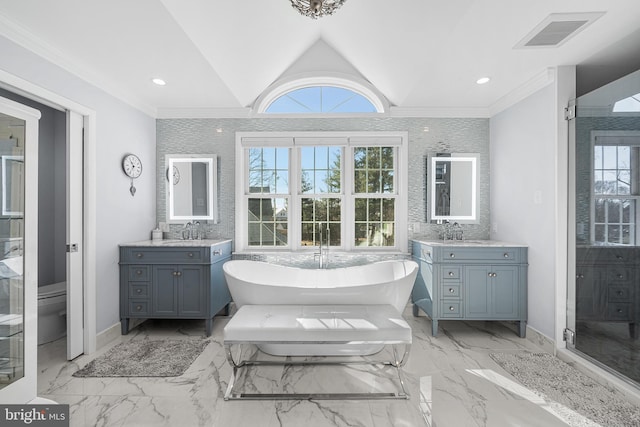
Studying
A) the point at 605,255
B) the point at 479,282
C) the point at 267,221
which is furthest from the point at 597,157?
the point at 267,221

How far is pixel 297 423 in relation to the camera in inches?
71.8

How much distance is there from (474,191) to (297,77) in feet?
8.21

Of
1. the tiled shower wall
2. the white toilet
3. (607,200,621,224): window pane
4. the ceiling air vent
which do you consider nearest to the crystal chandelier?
the ceiling air vent

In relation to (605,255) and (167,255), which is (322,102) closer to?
(167,255)

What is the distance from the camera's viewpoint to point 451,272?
3055mm

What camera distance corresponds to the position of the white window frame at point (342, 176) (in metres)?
3.73

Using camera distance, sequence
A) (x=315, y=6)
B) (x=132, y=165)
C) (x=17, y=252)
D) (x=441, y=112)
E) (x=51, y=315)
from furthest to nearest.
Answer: (x=441, y=112) → (x=132, y=165) → (x=51, y=315) → (x=315, y=6) → (x=17, y=252)

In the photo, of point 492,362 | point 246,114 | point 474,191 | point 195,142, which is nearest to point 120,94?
point 195,142

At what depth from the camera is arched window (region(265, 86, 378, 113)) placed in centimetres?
384

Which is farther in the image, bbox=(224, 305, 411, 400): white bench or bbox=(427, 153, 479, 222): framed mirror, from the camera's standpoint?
bbox=(427, 153, 479, 222): framed mirror

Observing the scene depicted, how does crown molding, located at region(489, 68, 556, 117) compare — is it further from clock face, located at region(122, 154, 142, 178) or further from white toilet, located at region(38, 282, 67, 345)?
white toilet, located at region(38, 282, 67, 345)

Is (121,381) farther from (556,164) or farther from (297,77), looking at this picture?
(556,164)

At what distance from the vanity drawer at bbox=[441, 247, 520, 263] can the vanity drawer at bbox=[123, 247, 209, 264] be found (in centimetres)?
239

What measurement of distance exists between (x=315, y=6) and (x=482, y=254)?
2567 millimetres
